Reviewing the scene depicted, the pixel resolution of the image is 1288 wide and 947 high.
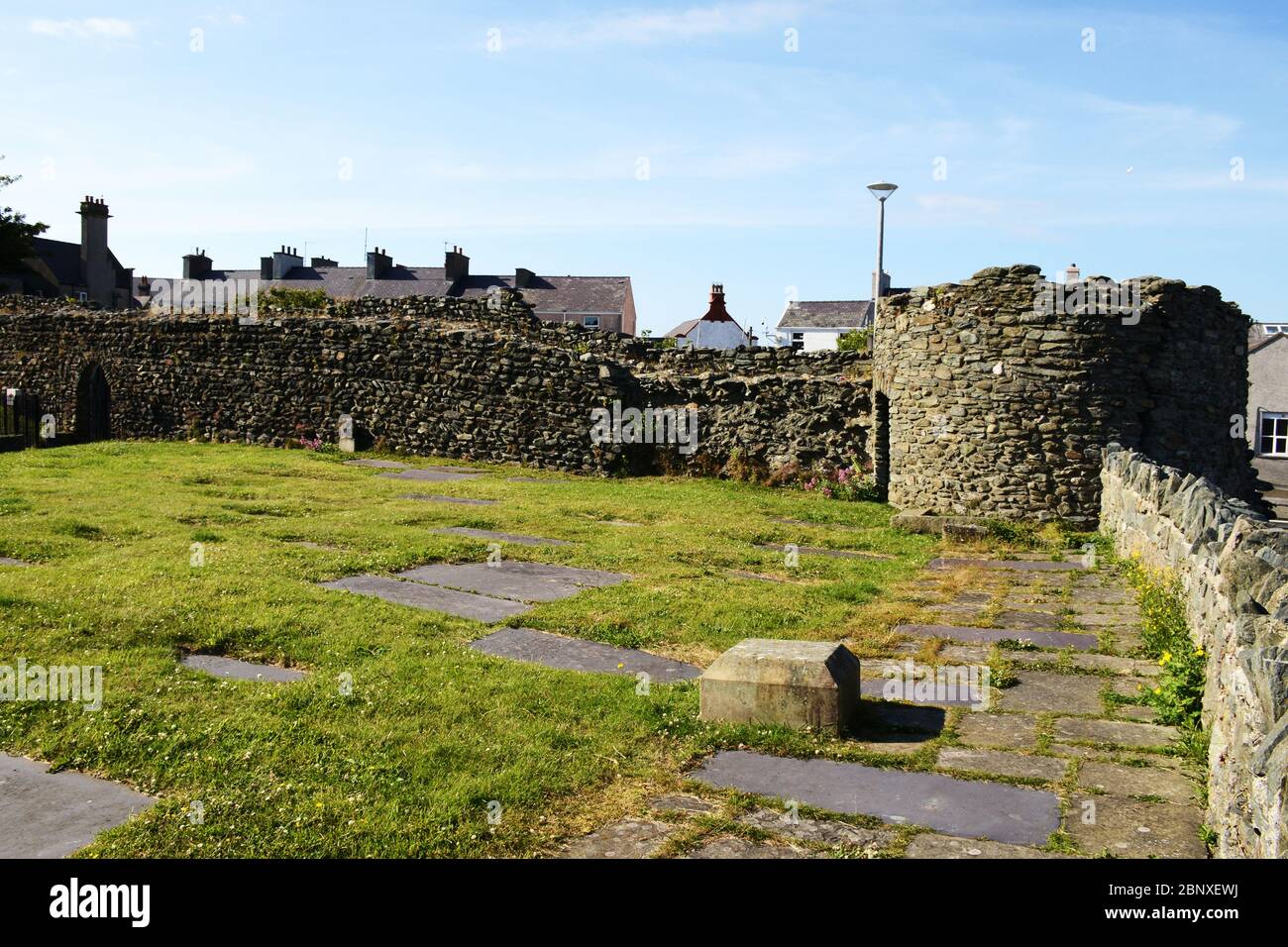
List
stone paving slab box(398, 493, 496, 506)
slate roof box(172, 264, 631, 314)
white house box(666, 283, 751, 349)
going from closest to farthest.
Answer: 1. stone paving slab box(398, 493, 496, 506)
2. white house box(666, 283, 751, 349)
3. slate roof box(172, 264, 631, 314)

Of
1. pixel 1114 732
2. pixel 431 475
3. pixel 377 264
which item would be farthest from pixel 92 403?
pixel 377 264

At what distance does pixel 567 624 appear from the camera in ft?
24.1

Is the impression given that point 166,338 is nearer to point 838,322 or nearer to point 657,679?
point 657,679

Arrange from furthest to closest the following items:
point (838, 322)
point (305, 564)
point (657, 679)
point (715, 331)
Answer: point (838, 322)
point (715, 331)
point (305, 564)
point (657, 679)

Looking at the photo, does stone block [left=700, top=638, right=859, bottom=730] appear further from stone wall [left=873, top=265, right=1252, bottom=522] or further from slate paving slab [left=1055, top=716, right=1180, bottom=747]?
stone wall [left=873, top=265, right=1252, bottom=522]

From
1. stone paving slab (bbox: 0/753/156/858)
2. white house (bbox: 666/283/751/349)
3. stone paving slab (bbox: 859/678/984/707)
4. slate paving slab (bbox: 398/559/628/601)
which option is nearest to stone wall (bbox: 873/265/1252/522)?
slate paving slab (bbox: 398/559/628/601)

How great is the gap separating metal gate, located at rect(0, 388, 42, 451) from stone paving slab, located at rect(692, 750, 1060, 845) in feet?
63.4

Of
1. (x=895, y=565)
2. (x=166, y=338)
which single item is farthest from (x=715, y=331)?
(x=895, y=565)

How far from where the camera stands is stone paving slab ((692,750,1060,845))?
432cm

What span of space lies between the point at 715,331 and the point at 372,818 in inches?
1508

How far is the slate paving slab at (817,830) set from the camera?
162 inches

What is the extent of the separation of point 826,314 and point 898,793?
53194 mm

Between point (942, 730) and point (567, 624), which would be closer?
point (942, 730)

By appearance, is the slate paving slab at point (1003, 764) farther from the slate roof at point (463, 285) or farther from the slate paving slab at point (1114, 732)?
the slate roof at point (463, 285)
